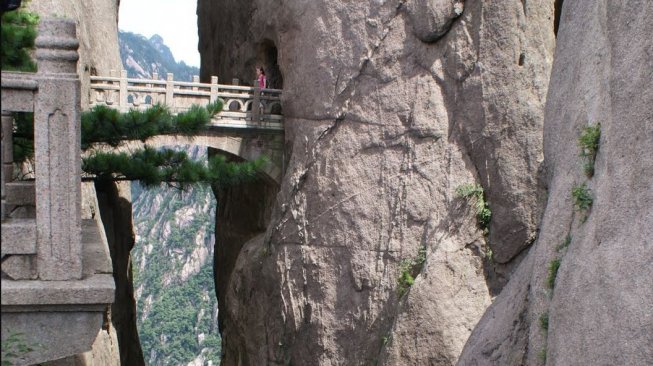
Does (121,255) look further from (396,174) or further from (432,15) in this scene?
(432,15)

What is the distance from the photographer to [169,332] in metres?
60.3

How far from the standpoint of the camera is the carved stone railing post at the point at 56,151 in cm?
649

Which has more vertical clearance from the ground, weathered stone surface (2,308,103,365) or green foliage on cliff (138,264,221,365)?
weathered stone surface (2,308,103,365)

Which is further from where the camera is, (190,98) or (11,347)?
(190,98)

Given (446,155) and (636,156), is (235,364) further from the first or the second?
(636,156)

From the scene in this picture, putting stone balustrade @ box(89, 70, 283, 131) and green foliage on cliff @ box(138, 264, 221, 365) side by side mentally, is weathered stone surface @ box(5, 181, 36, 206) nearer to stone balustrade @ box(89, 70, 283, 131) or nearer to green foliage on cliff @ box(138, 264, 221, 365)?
stone balustrade @ box(89, 70, 283, 131)

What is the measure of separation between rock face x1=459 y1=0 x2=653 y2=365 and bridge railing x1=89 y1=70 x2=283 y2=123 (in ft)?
30.3

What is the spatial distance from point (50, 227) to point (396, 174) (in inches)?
340

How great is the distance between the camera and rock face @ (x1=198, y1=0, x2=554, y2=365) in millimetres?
13523

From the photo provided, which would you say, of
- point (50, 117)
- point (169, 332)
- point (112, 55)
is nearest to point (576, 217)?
point (50, 117)

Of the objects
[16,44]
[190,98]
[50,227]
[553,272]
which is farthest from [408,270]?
[50,227]

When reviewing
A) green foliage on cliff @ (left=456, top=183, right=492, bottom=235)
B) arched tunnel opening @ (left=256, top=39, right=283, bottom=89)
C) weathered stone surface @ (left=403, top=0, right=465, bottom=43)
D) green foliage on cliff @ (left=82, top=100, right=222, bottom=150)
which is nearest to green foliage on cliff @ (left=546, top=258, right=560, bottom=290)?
green foliage on cliff @ (left=82, top=100, right=222, bottom=150)

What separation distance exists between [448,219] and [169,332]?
4946 centimetres

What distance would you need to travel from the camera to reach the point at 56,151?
257 inches
